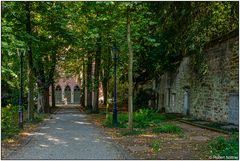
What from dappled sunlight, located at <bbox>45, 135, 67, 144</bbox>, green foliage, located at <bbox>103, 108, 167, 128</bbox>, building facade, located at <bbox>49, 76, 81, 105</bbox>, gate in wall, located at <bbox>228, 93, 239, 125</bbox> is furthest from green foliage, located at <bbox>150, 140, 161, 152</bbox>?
building facade, located at <bbox>49, 76, 81, 105</bbox>

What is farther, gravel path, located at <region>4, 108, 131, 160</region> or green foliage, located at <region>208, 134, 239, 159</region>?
gravel path, located at <region>4, 108, 131, 160</region>

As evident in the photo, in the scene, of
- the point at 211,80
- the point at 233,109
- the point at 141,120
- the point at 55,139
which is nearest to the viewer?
the point at 55,139

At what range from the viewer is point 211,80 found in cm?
2433

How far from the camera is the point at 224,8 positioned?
2225 centimetres

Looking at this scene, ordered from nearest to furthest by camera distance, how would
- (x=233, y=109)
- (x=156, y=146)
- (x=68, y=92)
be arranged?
(x=156, y=146)
(x=233, y=109)
(x=68, y=92)

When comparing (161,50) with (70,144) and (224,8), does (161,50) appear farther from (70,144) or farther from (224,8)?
(70,144)

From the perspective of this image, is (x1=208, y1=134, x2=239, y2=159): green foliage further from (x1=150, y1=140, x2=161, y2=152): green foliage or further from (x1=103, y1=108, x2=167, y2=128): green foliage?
(x1=103, y1=108, x2=167, y2=128): green foliage

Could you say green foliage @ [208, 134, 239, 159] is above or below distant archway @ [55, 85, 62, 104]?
below

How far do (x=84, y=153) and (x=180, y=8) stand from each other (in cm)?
1203

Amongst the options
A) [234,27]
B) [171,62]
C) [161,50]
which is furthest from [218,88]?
[171,62]

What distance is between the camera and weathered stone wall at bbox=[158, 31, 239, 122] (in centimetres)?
2150

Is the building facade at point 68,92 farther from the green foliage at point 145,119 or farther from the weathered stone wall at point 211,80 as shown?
the green foliage at point 145,119

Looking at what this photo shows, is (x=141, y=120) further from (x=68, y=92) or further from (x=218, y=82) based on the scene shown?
(x=68, y=92)

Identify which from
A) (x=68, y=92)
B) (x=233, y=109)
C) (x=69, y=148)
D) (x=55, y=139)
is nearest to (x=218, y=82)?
(x=233, y=109)
